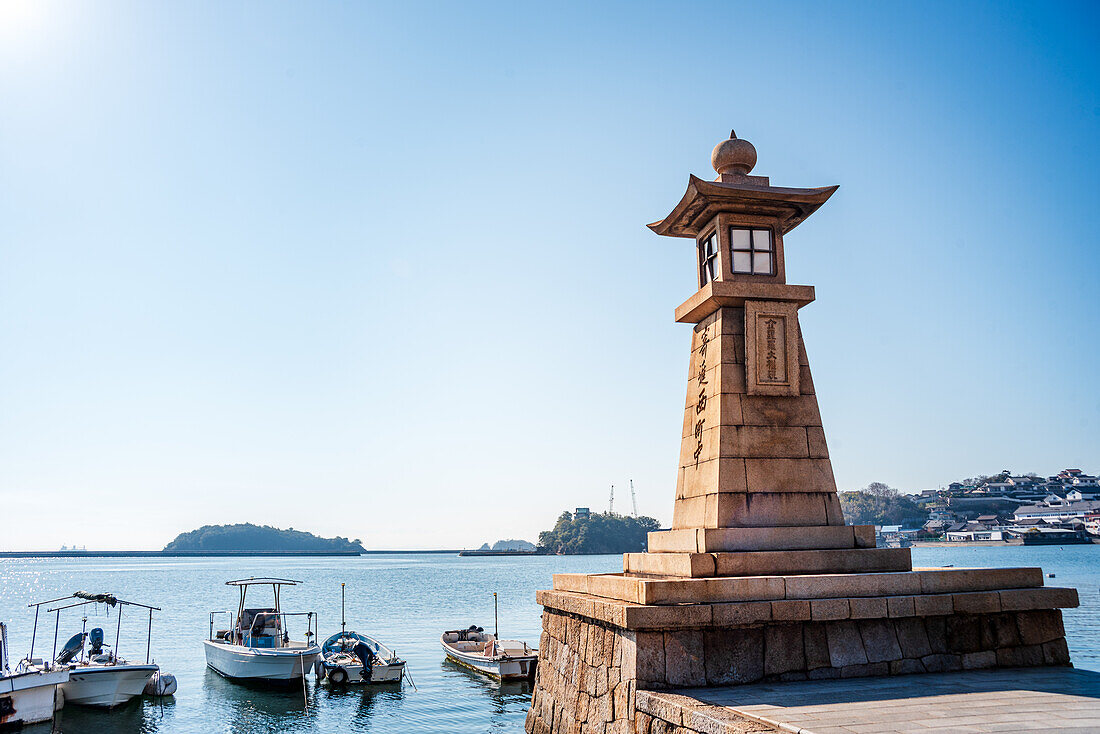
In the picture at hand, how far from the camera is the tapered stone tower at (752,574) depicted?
22.3ft

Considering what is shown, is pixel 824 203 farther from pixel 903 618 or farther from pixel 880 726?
pixel 880 726

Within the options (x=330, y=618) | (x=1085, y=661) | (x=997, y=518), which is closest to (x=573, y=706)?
(x=1085, y=661)

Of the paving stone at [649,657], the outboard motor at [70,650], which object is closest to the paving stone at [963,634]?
the paving stone at [649,657]

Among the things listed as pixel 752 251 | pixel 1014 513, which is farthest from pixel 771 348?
pixel 1014 513

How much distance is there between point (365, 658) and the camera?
21594mm

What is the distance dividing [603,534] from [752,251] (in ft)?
413

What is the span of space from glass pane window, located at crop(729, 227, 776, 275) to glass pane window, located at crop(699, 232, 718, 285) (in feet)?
0.79

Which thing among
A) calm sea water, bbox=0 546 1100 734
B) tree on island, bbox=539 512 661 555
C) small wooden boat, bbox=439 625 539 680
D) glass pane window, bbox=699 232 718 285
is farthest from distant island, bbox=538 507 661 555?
glass pane window, bbox=699 232 718 285

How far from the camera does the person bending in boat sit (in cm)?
2120

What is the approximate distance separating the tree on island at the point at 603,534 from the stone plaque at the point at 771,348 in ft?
396

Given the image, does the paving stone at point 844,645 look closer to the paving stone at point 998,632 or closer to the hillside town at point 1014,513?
the paving stone at point 998,632

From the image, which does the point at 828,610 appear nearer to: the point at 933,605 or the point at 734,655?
the point at 734,655

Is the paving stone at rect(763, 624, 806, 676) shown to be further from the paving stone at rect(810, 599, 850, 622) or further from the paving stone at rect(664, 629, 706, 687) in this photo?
the paving stone at rect(664, 629, 706, 687)

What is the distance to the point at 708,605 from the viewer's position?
6.71 metres
